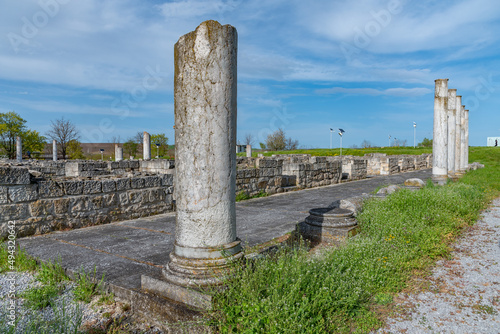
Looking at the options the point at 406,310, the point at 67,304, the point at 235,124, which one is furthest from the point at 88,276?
the point at 406,310

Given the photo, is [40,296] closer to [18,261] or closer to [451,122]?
[18,261]

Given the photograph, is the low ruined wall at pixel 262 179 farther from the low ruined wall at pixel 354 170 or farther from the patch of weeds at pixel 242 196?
the low ruined wall at pixel 354 170

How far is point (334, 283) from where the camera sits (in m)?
3.06

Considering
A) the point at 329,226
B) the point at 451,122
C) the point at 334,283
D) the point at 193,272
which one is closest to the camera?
the point at 193,272

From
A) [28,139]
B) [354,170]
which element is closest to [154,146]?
[28,139]

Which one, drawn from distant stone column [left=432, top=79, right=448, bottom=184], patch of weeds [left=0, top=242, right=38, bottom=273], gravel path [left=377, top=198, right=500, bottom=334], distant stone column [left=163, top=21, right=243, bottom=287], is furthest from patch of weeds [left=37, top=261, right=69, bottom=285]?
distant stone column [left=432, top=79, right=448, bottom=184]

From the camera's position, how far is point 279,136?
194 feet

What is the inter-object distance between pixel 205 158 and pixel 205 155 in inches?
1.0

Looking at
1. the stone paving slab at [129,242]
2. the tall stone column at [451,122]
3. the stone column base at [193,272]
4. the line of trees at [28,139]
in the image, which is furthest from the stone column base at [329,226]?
the line of trees at [28,139]

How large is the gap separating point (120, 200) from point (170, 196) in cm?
124

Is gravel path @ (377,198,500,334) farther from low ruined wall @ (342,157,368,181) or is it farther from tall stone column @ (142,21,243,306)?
low ruined wall @ (342,157,368,181)

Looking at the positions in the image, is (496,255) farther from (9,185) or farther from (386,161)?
(386,161)

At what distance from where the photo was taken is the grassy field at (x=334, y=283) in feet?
8.03

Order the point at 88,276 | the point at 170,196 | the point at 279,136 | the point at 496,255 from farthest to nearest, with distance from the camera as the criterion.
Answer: the point at 279,136 < the point at 170,196 < the point at 496,255 < the point at 88,276
